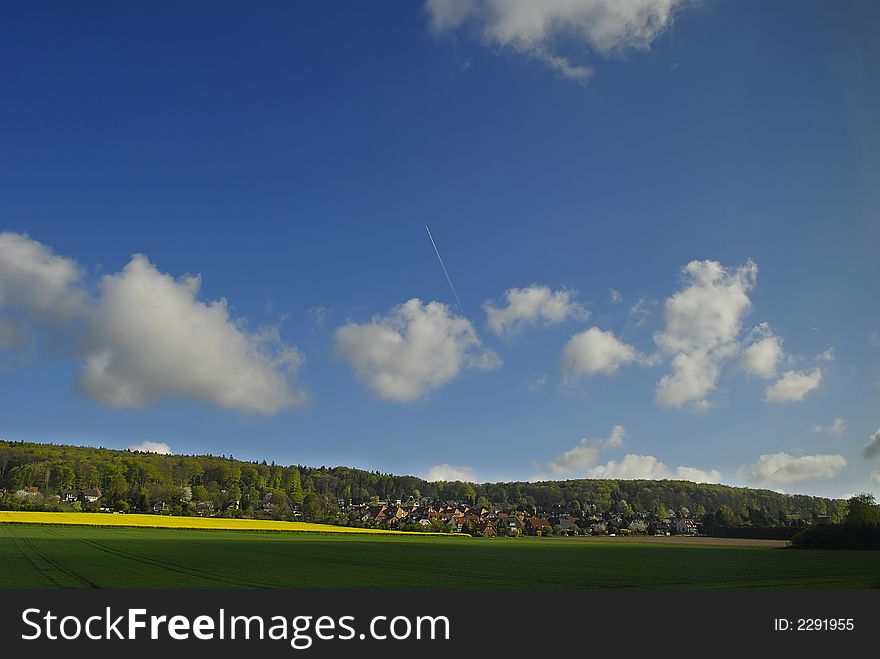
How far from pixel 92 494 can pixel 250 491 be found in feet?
113

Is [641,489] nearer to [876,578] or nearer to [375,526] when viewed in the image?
[375,526]

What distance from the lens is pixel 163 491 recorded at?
465ft

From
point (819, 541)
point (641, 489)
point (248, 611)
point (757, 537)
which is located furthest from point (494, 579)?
point (641, 489)

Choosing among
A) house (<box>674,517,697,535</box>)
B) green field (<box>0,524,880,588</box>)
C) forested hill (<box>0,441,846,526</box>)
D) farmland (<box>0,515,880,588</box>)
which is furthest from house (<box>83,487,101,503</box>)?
house (<box>674,517,697,535</box>)

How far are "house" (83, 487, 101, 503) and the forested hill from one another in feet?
3.32

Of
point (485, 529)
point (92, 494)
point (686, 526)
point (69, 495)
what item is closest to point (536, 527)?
point (485, 529)

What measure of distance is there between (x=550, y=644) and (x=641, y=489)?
176935mm

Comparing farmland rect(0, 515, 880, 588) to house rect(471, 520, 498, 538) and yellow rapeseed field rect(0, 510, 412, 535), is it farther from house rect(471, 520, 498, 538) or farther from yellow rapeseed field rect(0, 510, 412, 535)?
house rect(471, 520, 498, 538)

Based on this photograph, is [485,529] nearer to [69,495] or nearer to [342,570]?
[69,495]

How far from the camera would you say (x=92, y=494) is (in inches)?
5669

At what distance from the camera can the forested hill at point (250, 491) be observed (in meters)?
133

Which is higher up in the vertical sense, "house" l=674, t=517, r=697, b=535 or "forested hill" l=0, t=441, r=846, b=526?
"forested hill" l=0, t=441, r=846, b=526

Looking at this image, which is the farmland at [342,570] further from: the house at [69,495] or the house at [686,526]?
the house at [686,526]

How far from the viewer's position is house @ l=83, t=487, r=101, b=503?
137 m
